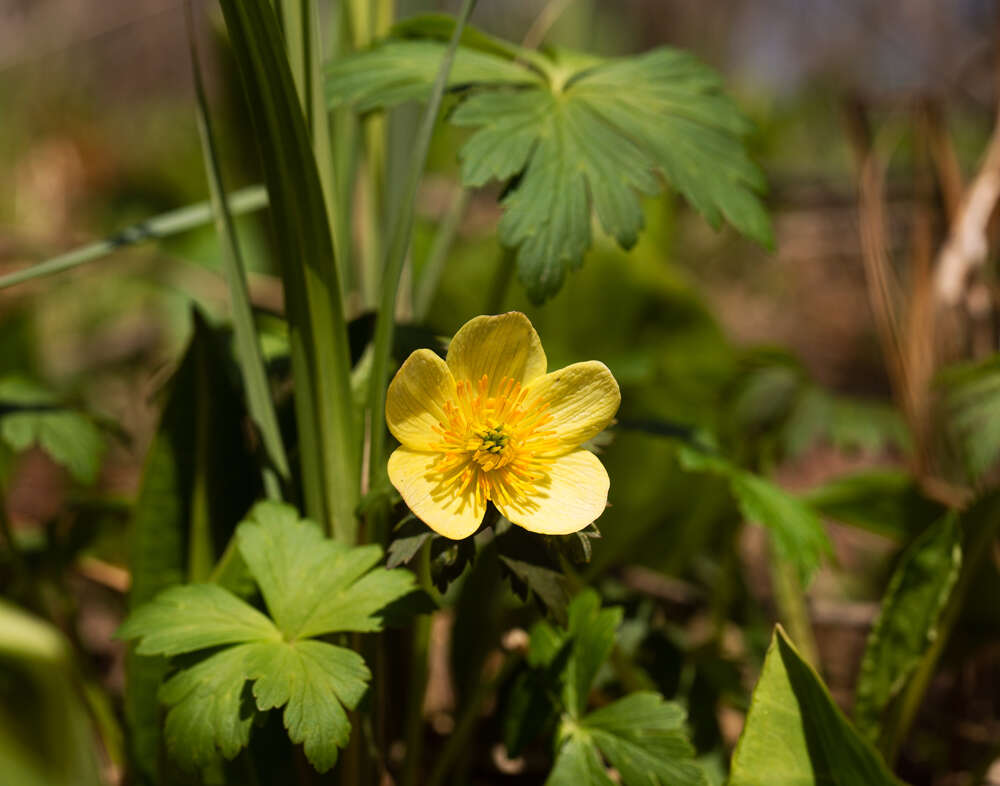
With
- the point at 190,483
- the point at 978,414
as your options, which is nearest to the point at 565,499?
the point at 190,483

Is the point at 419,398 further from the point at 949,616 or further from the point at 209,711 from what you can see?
the point at 949,616

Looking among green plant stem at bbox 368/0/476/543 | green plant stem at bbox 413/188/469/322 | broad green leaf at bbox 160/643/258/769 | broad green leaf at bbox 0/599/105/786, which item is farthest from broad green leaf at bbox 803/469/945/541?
broad green leaf at bbox 0/599/105/786

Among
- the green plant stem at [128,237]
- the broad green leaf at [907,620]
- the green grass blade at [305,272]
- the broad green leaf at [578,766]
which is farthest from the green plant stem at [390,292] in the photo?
the broad green leaf at [907,620]

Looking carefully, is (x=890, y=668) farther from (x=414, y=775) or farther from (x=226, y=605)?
(x=226, y=605)

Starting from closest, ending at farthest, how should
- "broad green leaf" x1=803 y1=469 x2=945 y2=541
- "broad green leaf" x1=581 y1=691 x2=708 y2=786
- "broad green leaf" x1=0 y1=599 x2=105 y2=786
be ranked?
"broad green leaf" x1=0 y1=599 x2=105 y2=786 < "broad green leaf" x1=581 y1=691 x2=708 y2=786 < "broad green leaf" x1=803 y1=469 x2=945 y2=541

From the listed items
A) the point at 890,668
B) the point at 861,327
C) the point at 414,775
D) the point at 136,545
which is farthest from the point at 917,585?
the point at 861,327

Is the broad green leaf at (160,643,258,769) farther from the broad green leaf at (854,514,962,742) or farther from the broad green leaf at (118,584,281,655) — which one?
the broad green leaf at (854,514,962,742)
